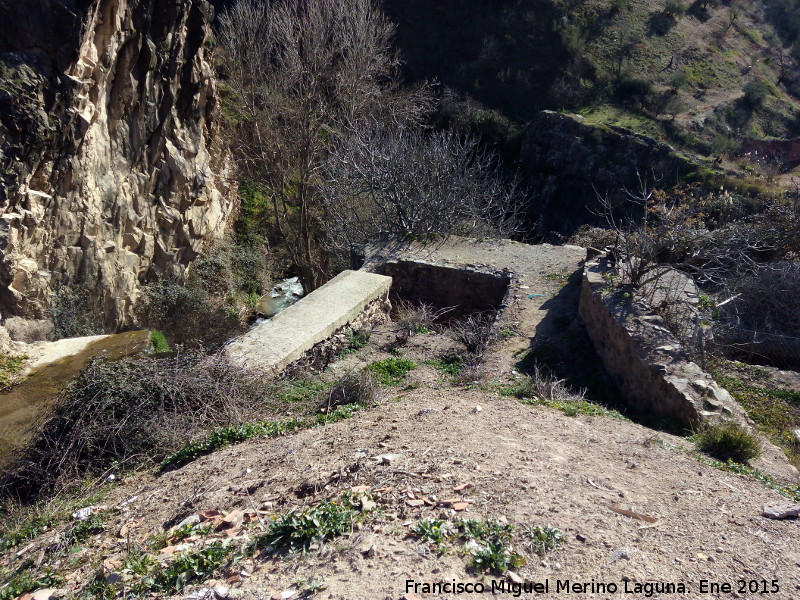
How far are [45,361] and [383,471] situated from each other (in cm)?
547

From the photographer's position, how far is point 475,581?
2.76 m

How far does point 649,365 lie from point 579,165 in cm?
1695

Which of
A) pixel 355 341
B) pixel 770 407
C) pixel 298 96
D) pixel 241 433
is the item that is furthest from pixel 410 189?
pixel 241 433

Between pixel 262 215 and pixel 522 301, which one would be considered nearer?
pixel 522 301

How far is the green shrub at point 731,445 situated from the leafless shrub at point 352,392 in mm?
2870

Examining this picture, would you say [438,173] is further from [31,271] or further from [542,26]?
[542,26]

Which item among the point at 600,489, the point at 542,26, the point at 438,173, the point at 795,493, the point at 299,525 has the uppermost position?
the point at 542,26

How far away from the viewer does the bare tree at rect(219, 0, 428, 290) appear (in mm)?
14523

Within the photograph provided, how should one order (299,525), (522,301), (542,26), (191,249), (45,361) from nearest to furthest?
(299,525) → (45,361) → (522,301) → (191,249) → (542,26)

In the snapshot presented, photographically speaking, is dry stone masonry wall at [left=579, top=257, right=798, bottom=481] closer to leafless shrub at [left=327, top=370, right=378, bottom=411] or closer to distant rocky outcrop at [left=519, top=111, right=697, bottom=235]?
leafless shrub at [left=327, top=370, right=378, bottom=411]

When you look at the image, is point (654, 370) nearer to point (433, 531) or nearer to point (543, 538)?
point (543, 538)

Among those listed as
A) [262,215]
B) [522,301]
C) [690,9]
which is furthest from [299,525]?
[690,9]

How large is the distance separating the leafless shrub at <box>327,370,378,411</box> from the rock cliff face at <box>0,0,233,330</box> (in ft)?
22.8

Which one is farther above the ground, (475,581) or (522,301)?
(475,581)
